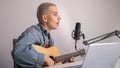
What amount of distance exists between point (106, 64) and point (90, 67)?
4.3 inches

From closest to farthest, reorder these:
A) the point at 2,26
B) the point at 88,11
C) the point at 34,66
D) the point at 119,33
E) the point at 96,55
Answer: the point at 96,55 → the point at 34,66 → the point at 119,33 → the point at 2,26 → the point at 88,11

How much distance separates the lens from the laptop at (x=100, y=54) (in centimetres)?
88

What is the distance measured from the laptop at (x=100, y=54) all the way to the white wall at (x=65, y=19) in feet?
3.40

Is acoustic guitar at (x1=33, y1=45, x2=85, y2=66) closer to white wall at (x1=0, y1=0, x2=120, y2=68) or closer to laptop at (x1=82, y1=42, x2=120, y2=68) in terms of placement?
laptop at (x1=82, y1=42, x2=120, y2=68)

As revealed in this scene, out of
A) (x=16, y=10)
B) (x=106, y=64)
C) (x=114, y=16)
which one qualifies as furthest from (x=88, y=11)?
(x=106, y=64)

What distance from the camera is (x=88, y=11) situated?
220cm

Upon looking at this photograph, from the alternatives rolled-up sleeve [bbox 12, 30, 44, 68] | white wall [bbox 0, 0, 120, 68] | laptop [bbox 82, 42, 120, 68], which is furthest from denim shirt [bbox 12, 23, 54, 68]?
white wall [bbox 0, 0, 120, 68]

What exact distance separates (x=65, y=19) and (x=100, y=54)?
1.20 m

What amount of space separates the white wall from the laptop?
1037 mm

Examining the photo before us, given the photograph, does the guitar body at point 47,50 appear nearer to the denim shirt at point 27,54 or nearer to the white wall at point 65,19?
the denim shirt at point 27,54

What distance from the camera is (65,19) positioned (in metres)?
2.08

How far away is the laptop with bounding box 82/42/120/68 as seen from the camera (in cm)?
88

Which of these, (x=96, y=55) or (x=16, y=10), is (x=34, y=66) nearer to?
(x=96, y=55)

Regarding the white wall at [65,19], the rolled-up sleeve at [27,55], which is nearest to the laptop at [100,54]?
the rolled-up sleeve at [27,55]
